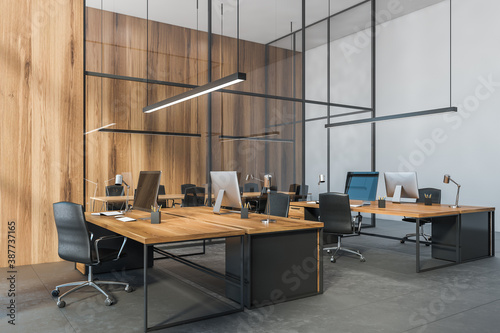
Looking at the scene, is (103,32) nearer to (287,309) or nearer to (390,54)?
(287,309)

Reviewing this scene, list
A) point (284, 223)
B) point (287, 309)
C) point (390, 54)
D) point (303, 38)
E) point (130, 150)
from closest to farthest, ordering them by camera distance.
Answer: point (287, 309), point (284, 223), point (130, 150), point (303, 38), point (390, 54)

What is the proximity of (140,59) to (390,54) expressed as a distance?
22.1 feet

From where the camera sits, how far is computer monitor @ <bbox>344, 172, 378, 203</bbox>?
5.90 metres

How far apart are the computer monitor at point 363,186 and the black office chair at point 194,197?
2.51 metres

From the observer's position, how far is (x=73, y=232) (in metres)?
3.61

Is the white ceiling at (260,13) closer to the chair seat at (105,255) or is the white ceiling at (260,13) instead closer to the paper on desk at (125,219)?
the paper on desk at (125,219)

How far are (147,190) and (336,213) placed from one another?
2691 mm

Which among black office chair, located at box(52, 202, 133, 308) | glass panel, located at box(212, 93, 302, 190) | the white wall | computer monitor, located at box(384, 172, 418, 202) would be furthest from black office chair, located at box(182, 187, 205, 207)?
the white wall

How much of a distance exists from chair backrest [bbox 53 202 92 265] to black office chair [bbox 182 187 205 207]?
297cm

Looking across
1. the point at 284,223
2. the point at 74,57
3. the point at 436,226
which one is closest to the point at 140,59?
the point at 74,57

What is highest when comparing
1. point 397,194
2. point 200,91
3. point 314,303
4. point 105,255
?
point 200,91

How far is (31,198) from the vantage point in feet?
17.6

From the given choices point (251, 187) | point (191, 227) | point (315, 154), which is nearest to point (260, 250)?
point (191, 227)

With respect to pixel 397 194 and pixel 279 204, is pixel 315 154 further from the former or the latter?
pixel 279 204
